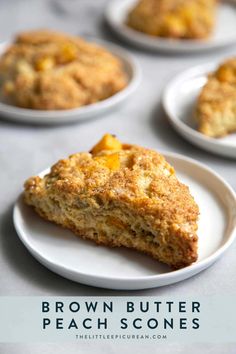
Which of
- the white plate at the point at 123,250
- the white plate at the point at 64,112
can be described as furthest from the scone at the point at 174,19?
the white plate at the point at 123,250

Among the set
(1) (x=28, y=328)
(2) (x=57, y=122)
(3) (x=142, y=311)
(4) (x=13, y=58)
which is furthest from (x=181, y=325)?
(4) (x=13, y=58)

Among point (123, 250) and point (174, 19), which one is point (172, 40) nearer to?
point (174, 19)

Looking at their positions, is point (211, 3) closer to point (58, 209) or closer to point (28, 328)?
point (58, 209)

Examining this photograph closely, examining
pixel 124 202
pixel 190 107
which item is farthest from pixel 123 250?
pixel 190 107

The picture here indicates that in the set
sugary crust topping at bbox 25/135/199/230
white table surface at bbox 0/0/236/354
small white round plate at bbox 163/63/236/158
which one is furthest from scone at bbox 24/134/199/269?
small white round plate at bbox 163/63/236/158

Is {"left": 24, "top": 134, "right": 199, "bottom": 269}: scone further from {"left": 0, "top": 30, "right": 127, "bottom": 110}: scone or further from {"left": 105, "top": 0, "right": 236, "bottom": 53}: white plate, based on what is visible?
{"left": 105, "top": 0, "right": 236, "bottom": 53}: white plate
